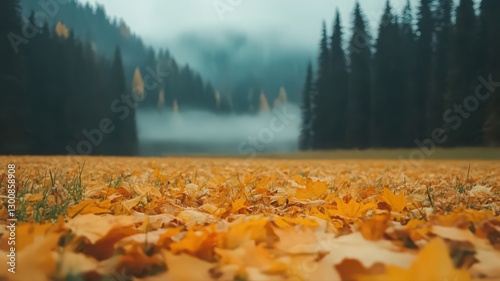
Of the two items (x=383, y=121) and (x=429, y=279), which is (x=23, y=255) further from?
(x=383, y=121)

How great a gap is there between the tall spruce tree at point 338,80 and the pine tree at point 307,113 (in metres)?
3.03

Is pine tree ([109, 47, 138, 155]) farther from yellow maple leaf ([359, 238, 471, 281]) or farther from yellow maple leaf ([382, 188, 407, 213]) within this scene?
yellow maple leaf ([359, 238, 471, 281])

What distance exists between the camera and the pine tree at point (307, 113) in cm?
3356

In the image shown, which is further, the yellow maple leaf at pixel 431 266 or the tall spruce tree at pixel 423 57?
the tall spruce tree at pixel 423 57

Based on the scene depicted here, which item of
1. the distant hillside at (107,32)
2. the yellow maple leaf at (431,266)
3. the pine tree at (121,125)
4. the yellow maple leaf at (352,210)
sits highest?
the distant hillside at (107,32)

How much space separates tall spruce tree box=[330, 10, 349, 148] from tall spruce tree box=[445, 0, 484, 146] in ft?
30.1

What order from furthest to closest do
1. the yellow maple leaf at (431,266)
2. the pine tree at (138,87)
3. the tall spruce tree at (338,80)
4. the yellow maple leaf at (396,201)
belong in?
the pine tree at (138,87), the tall spruce tree at (338,80), the yellow maple leaf at (396,201), the yellow maple leaf at (431,266)

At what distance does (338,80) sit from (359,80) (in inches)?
95.4

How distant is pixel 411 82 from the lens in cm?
2755

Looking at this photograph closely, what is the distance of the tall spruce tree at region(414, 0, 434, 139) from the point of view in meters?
26.7

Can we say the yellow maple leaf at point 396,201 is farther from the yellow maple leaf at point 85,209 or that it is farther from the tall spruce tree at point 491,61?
the tall spruce tree at point 491,61

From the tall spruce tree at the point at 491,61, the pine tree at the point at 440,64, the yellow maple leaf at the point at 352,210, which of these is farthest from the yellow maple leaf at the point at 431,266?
the pine tree at the point at 440,64

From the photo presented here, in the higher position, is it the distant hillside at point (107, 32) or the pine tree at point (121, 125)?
the distant hillside at point (107, 32)

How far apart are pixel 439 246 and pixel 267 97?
1273 inches
